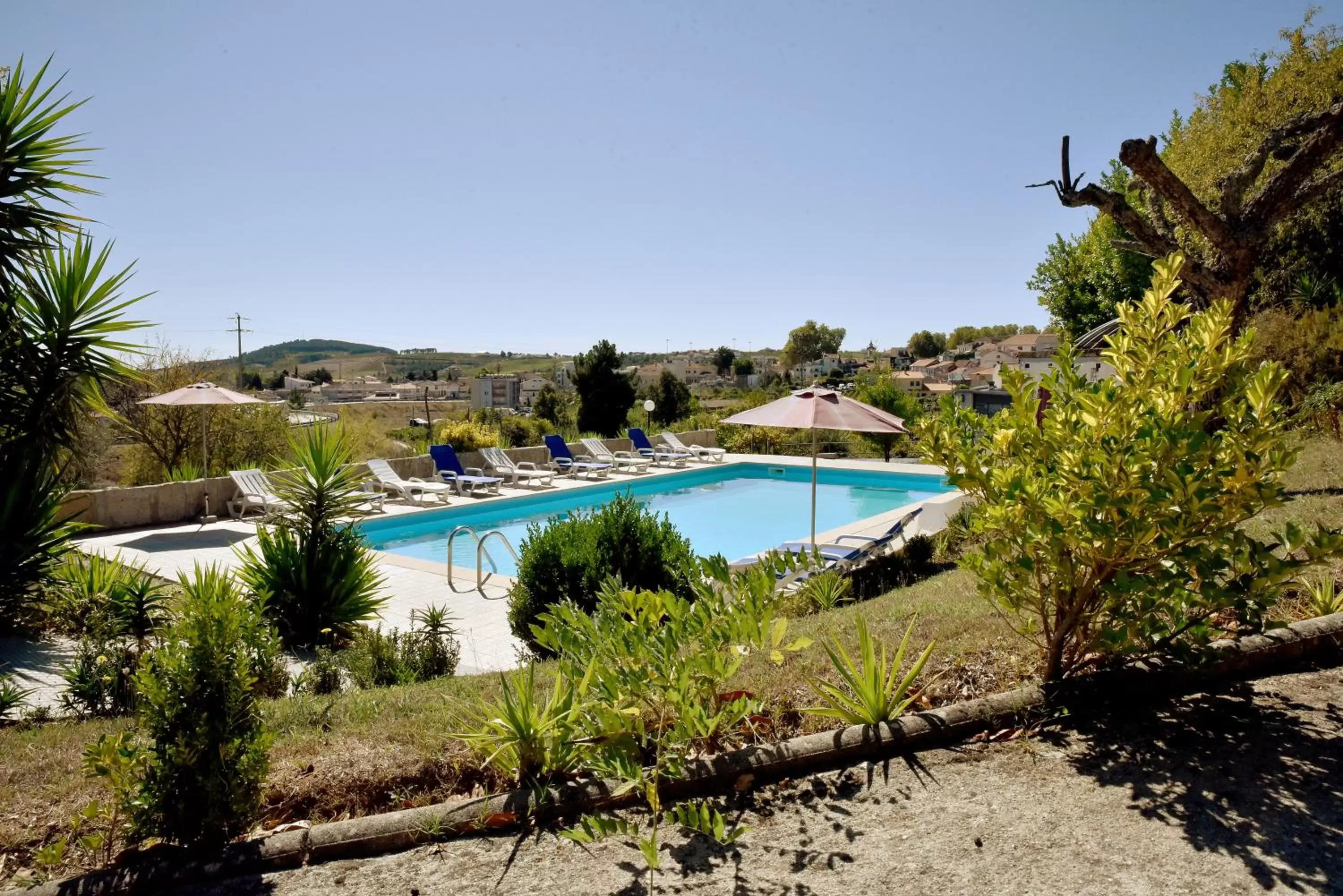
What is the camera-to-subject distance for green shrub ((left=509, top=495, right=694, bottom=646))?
6.47 meters

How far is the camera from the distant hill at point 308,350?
11481 centimetres

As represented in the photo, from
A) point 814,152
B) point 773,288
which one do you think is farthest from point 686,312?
point 814,152

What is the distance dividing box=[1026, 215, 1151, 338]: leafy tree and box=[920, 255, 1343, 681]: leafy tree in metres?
21.7

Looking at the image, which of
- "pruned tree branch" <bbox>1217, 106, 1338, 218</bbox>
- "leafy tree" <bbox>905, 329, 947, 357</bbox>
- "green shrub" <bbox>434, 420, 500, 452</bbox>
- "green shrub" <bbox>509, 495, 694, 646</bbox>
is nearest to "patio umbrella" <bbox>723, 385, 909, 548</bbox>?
"green shrub" <bbox>509, 495, 694, 646</bbox>

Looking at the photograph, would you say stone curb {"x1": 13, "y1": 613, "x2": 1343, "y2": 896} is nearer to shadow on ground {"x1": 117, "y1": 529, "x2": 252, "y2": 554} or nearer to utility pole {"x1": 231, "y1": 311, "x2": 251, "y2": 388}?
shadow on ground {"x1": 117, "y1": 529, "x2": 252, "y2": 554}

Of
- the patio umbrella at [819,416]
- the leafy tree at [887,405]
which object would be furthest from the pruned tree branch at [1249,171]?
the leafy tree at [887,405]

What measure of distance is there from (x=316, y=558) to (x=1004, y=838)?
5880mm

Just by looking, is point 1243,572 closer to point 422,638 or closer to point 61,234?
point 422,638

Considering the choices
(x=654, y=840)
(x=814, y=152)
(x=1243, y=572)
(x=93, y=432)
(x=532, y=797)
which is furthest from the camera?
(x=814, y=152)

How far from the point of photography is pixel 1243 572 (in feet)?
10.2

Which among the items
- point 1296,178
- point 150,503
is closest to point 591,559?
point 1296,178

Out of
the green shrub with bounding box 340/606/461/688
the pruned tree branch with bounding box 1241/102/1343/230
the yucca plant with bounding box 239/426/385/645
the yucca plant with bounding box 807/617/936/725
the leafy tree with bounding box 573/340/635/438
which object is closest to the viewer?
the yucca plant with bounding box 807/617/936/725

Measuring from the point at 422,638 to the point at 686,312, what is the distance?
65.5 meters

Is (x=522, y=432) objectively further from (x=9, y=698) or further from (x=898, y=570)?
(x=9, y=698)
